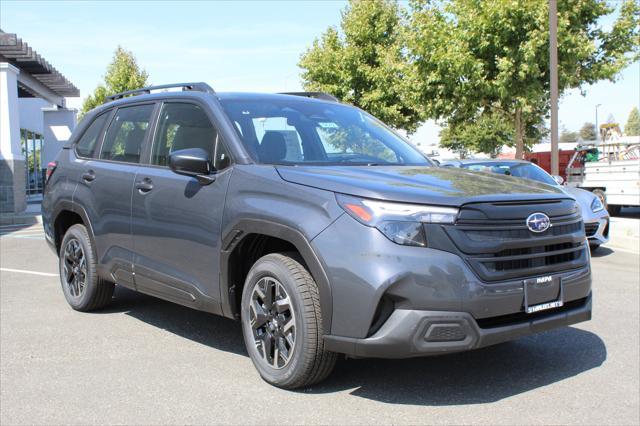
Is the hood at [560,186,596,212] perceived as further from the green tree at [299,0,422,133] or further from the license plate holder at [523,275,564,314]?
the green tree at [299,0,422,133]

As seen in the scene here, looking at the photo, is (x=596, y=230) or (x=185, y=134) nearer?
(x=185, y=134)

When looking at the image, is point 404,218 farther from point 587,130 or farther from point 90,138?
point 587,130

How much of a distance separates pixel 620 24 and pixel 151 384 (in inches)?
736

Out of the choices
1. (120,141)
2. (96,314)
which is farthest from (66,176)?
(96,314)

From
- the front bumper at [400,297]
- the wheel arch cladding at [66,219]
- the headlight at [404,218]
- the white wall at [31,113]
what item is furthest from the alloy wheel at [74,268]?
the white wall at [31,113]

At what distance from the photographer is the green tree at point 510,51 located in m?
18.1

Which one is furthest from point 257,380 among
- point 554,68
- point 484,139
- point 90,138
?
point 484,139

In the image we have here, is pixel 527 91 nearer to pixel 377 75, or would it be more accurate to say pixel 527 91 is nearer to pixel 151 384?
pixel 377 75

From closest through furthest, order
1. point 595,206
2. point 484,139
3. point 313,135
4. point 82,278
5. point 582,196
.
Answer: point 313,135, point 82,278, point 595,206, point 582,196, point 484,139

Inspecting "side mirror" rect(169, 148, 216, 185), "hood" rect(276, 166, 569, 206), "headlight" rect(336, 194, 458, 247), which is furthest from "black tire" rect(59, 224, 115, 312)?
"headlight" rect(336, 194, 458, 247)

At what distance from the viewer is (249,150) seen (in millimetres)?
4348

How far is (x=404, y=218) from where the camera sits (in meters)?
3.44

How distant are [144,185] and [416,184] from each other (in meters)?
2.21

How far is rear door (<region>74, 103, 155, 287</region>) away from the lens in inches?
205
